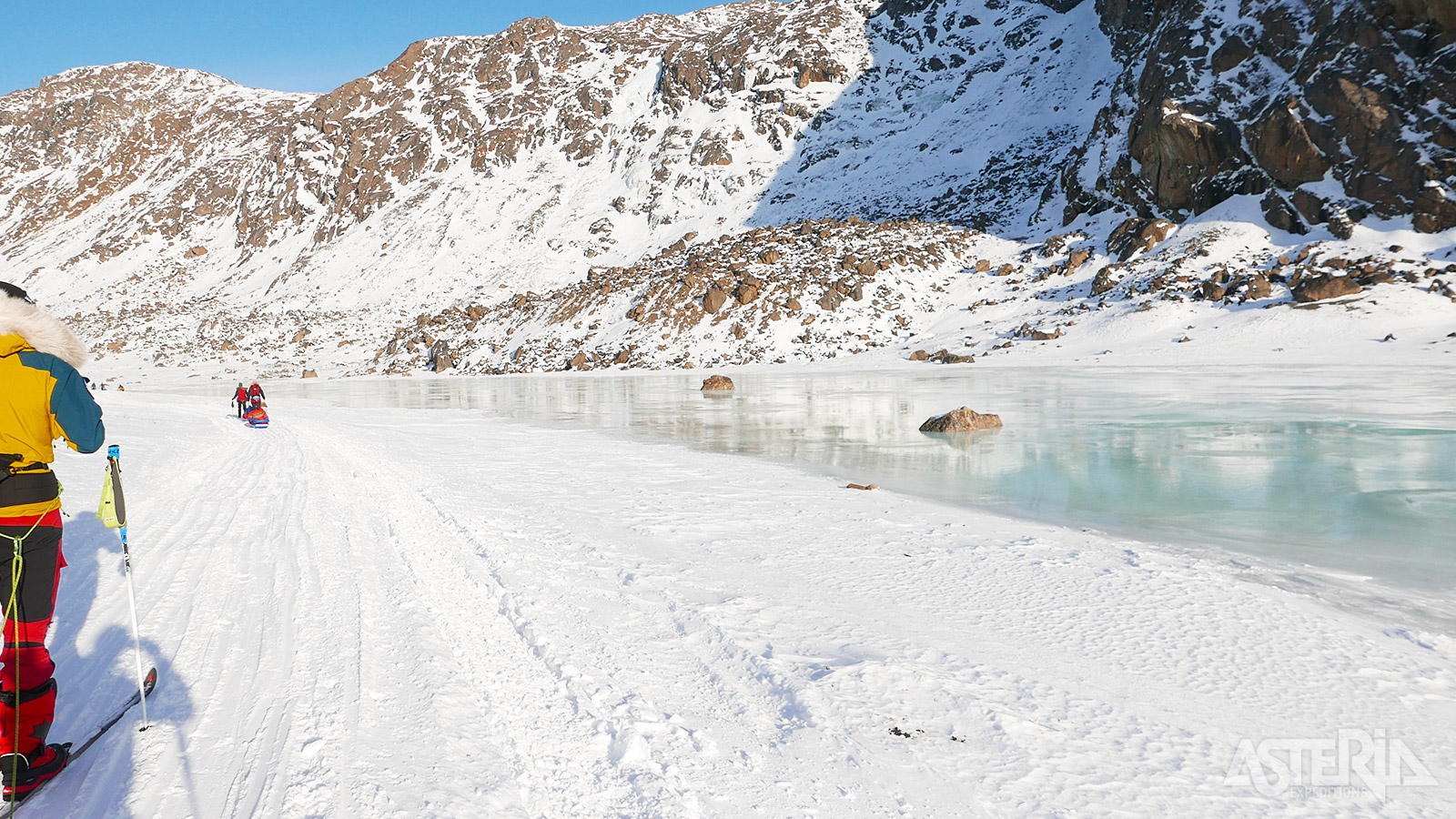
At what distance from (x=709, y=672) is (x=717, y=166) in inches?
2924

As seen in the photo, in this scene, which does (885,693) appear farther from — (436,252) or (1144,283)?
(436,252)

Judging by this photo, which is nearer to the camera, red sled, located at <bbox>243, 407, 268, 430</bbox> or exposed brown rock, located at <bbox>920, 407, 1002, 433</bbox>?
exposed brown rock, located at <bbox>920, 407, 1002, 433</bbox>

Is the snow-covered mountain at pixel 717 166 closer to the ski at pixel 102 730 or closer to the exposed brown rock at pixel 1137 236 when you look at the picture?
the exposed brown rock at pixel 1137 236

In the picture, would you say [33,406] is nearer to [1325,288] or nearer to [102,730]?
[102,730]

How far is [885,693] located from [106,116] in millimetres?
175075

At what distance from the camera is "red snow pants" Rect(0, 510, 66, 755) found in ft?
8.46

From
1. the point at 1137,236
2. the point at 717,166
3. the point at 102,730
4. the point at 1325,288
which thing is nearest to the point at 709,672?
the point at 102,730

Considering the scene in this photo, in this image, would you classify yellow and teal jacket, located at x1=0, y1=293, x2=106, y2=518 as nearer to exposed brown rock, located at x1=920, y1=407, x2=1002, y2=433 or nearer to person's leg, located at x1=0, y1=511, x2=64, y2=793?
person's leg, located at x1=0, y1=511, x2=64, y2=793

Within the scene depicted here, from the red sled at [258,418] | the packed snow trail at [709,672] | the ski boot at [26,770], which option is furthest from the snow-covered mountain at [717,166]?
the ski boot at [26,770]

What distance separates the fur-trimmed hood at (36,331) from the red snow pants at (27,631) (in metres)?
0.65

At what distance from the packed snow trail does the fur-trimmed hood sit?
1.68 metres

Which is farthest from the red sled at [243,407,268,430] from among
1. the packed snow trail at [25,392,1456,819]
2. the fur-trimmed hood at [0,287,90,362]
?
the fur-trimmed hood at [0,287,90,362]

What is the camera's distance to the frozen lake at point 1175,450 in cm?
582

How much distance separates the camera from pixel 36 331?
105 inches
